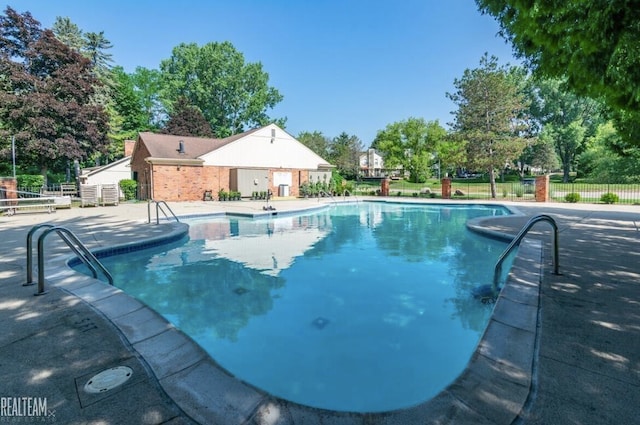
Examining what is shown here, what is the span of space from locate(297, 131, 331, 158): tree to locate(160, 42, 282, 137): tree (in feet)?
32.3

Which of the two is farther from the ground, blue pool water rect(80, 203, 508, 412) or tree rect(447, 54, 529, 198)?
tree rect(447, 54, 529, 198)

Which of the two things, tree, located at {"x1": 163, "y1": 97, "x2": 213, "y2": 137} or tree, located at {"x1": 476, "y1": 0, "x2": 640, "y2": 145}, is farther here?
tree, located at {"x1": 163, "y1": 97, "x2": 213, "y2": 137}

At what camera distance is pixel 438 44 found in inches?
718

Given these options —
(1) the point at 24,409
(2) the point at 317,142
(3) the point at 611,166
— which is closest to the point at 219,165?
(1) the point at 24,409

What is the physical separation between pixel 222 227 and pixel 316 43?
16875mm

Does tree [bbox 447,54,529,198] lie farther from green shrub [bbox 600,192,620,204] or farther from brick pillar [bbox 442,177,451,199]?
green shrub [bbox 600,192,620,204]

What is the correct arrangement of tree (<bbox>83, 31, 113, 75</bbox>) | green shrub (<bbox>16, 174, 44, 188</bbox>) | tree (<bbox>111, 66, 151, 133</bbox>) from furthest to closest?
tree (<bbox>83, 31, 113, 75</bbox>) < tree (<bbox>111, 66, 151, 133</bbox>) < green shrub (<bbox>16, 174, 44, 188</bbox>)

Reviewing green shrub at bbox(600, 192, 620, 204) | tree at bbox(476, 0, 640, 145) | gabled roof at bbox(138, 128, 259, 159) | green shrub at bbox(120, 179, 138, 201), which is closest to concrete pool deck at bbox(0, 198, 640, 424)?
Answer: tree at bbox(476, 0, 640, 145)

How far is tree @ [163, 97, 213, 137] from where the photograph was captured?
34906 mm

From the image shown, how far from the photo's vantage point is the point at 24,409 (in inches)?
85.6

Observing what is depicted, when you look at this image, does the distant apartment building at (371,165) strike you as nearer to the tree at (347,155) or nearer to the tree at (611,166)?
the tree at (347,155)

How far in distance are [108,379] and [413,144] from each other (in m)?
43.2

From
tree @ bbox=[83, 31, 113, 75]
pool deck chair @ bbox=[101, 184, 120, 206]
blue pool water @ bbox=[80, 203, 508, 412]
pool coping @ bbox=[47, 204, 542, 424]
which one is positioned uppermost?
tree @ bbox=[83, 31, 113, 75]

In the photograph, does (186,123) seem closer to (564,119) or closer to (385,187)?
(385,187)
